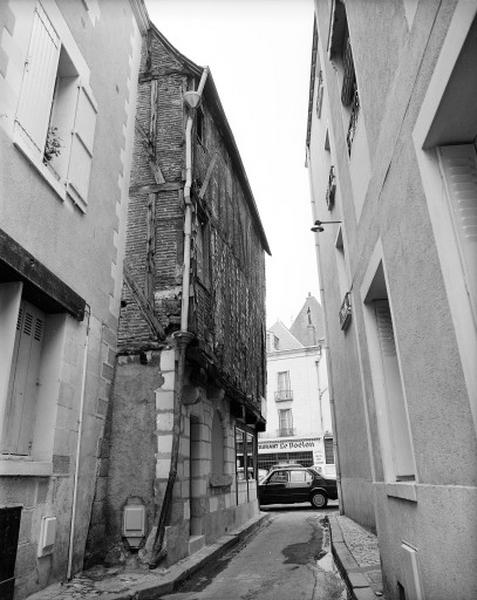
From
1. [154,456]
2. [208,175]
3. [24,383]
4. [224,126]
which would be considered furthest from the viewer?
[224,126]

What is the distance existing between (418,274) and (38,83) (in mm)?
4532

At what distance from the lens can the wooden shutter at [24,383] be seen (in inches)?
180

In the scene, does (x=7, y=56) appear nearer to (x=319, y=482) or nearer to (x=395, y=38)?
(x=395, y=38)

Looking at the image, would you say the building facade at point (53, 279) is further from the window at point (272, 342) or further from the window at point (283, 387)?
the window at point (272, 342)

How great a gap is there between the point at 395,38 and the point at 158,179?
533cm

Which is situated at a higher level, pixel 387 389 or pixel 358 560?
pixel 387 389

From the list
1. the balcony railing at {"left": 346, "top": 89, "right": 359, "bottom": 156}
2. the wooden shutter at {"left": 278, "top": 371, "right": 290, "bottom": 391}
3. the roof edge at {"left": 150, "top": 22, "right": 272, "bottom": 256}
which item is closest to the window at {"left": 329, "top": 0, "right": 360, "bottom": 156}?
the balcony railing at {"left": 346, "top": 89, "right": 359, "bottom": 156}

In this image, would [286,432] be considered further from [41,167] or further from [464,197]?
[464,197]

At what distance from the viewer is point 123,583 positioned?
203 inches

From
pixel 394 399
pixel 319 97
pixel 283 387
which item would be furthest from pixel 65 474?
pixel 283 387

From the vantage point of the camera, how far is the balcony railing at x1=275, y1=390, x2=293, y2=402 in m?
30.4

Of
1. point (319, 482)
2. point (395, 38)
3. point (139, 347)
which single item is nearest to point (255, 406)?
point (319, 482)

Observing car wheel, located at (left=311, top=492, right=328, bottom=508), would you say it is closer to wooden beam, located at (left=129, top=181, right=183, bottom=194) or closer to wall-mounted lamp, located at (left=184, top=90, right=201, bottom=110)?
wooden beam, located at (left=129, top=181, right=183, bottom=194)

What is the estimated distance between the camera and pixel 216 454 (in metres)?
9.72
